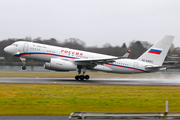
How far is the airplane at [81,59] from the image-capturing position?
88.2ft

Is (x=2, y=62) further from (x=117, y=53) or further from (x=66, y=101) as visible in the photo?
(x=66, y=101)

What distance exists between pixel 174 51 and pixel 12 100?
3558 inches

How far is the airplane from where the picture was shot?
88.2 ft

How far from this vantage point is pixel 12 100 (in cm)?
1351

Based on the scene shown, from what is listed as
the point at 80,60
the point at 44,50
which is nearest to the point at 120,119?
the point at 80,60

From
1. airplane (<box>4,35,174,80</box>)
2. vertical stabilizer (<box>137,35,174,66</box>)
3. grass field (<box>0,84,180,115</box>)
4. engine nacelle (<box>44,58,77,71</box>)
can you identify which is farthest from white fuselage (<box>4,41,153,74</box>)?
grass field (<box>0,84,180,115</box>)

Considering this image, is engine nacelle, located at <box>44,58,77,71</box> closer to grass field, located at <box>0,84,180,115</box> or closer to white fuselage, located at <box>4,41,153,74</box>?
white fuselage, located at <box>4,41,153,74</box>

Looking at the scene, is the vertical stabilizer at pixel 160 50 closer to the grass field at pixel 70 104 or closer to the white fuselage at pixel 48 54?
the white fuselage at pixel 48 54

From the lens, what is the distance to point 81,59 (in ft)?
91.0

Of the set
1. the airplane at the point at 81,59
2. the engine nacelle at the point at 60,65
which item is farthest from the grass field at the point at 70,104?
the airplane at the point at 81,59

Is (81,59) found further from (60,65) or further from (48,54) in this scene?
(48,54)

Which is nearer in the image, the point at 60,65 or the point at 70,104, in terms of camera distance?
the point at 70,104

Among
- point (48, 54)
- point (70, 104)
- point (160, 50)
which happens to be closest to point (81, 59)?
point (48, 54)

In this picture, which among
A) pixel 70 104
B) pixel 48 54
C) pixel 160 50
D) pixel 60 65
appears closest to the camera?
pixel 70 104
